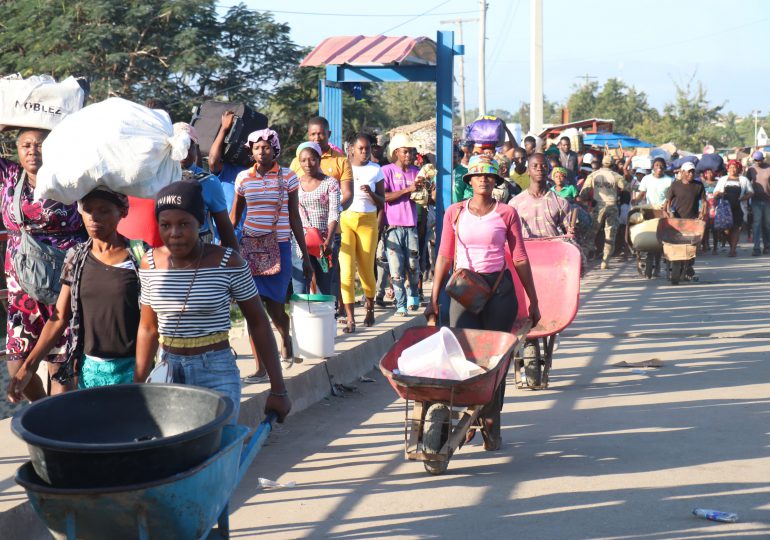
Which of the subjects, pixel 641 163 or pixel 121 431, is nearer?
pixel 121 431

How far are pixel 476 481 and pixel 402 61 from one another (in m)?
6.62

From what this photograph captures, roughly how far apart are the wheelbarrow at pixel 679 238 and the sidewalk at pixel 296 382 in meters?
6.65

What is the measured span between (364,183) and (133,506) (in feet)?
27.7

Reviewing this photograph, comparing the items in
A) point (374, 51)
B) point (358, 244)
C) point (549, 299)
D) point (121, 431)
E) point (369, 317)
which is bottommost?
point (369, 317)

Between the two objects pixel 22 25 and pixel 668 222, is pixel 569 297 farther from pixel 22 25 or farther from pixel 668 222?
pixel 22 25

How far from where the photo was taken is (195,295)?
4.57 metres

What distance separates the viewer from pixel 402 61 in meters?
12.0

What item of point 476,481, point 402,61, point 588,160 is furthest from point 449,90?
point 588,160

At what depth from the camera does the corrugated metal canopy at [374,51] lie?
12.1 meters

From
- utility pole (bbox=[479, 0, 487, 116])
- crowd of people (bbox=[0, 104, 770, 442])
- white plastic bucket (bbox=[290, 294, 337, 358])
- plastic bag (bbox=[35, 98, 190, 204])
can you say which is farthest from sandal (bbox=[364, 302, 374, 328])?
utility pole (bbox=[479, 0, 487, 116])

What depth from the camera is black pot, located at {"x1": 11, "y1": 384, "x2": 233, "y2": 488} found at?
9.91 ft

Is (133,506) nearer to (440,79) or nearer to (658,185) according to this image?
(440,79)

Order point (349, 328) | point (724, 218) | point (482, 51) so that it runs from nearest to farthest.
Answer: point (349, 328), point (724, 218), point (482, 51)

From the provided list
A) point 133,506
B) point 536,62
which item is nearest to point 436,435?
point 133,506
